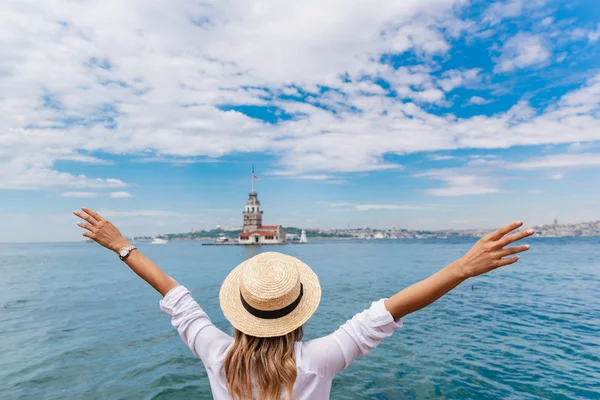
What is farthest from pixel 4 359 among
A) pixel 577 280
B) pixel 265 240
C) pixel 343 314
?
pixel 265 240

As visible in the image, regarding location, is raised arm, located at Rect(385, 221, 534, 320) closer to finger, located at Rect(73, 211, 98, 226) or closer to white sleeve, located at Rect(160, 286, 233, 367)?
white sleeve, located at Rect(160, 286, 233, 367)

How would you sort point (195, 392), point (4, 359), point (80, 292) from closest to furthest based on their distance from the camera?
point (195, 392) < point (4, 359) < point (80, 292)

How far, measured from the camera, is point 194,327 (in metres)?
2.29

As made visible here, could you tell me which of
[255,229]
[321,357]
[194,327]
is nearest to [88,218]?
[194,327]

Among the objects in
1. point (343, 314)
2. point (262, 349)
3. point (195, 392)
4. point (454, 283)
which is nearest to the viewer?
point (454, 283)

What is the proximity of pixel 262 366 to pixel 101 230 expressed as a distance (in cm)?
148

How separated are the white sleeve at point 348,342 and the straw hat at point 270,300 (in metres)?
0.17

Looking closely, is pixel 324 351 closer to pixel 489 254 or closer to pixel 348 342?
pixel 348 342

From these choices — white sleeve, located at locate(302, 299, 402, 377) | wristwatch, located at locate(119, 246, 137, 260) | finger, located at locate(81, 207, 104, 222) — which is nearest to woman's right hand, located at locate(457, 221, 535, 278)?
white sleeve, located at locate(302, 299, 402, 377)

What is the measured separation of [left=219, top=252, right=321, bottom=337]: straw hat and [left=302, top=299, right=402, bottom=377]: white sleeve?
17 cm

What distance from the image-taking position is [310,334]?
46.0 ft

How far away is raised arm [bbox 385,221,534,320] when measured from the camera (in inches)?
73.6

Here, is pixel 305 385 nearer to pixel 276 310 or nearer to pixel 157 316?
pixel 276 310

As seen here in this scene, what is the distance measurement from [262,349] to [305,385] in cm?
30
